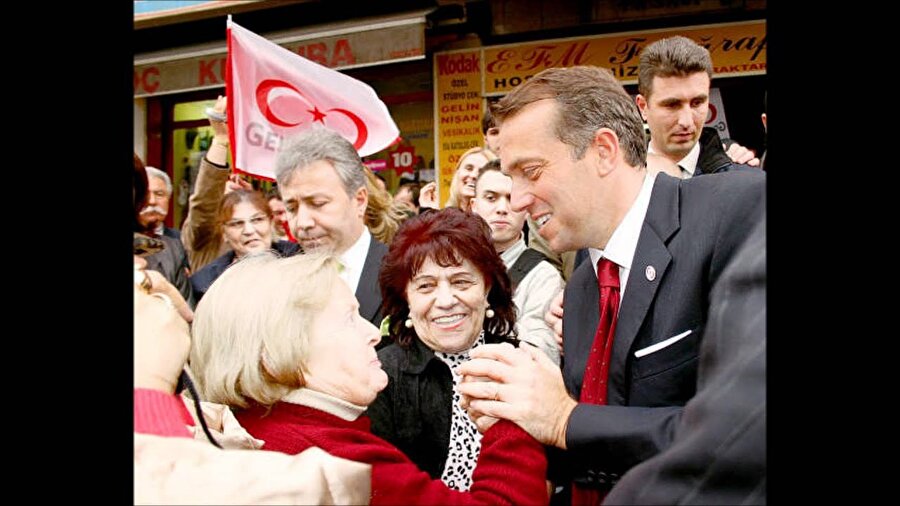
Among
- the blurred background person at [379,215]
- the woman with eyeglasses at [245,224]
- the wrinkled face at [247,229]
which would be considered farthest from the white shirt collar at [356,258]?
the wrinkled face at [247,229]

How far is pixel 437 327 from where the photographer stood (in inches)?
95.7

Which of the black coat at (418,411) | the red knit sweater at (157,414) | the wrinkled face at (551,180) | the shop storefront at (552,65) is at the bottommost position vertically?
the black coat at (418,411)

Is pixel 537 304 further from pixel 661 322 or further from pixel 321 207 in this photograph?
pixel 661 322

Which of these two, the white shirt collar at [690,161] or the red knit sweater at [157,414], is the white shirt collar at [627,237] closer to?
the red knit sweater at [157,414]

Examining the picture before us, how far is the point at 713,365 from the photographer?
1.10 meters

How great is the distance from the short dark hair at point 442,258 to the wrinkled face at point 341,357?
0.62 m

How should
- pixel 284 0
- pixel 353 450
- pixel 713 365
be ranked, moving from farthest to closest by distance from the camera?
pixel 284 0 → pixel 353 450 → pixel 713 365

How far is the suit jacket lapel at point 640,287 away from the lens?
1.73 m

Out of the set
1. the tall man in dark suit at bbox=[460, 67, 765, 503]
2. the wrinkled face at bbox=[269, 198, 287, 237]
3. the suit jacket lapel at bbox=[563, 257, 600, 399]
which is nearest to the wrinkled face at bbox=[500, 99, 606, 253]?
the tall man in dark suit at bbox=[460, 67, 765, 503]
